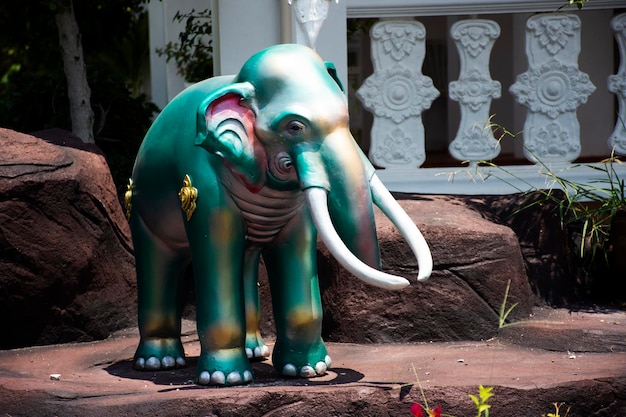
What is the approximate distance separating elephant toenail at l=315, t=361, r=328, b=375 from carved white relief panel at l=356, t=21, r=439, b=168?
94.5 inches

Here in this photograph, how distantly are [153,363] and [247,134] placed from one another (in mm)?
1190

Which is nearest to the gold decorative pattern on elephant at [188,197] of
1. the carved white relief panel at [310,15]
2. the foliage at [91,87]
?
the carved white relief panel at [310,15]

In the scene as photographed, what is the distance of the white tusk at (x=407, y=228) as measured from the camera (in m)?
4.32

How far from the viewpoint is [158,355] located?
5113 mm

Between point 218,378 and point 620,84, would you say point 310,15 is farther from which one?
point 218,378

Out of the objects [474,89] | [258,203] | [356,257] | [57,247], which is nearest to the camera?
[356,257]

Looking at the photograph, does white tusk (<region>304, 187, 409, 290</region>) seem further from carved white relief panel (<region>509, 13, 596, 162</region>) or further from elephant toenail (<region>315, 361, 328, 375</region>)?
carved white relief panel (<region>509, 13, 596, 162</region>)

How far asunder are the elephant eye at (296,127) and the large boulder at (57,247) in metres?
1.69

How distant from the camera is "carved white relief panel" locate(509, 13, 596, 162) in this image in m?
7.04

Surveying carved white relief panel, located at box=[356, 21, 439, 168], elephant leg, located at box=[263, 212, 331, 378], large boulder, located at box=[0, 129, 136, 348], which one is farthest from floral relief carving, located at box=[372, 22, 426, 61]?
elephant leg, located at box=[263, 212, 331, 378]

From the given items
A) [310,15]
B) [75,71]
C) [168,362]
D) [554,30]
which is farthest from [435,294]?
[75,71]

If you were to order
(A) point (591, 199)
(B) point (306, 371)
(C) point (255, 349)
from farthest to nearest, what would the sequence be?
(A) point (591, 199), (C) point (255, 349), (B) point (306, 371)

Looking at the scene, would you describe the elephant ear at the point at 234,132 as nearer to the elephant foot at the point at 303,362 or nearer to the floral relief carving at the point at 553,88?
the elephant foot at the point at 303,362

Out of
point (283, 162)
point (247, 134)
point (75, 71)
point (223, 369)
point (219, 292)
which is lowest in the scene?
point (223, 369)
